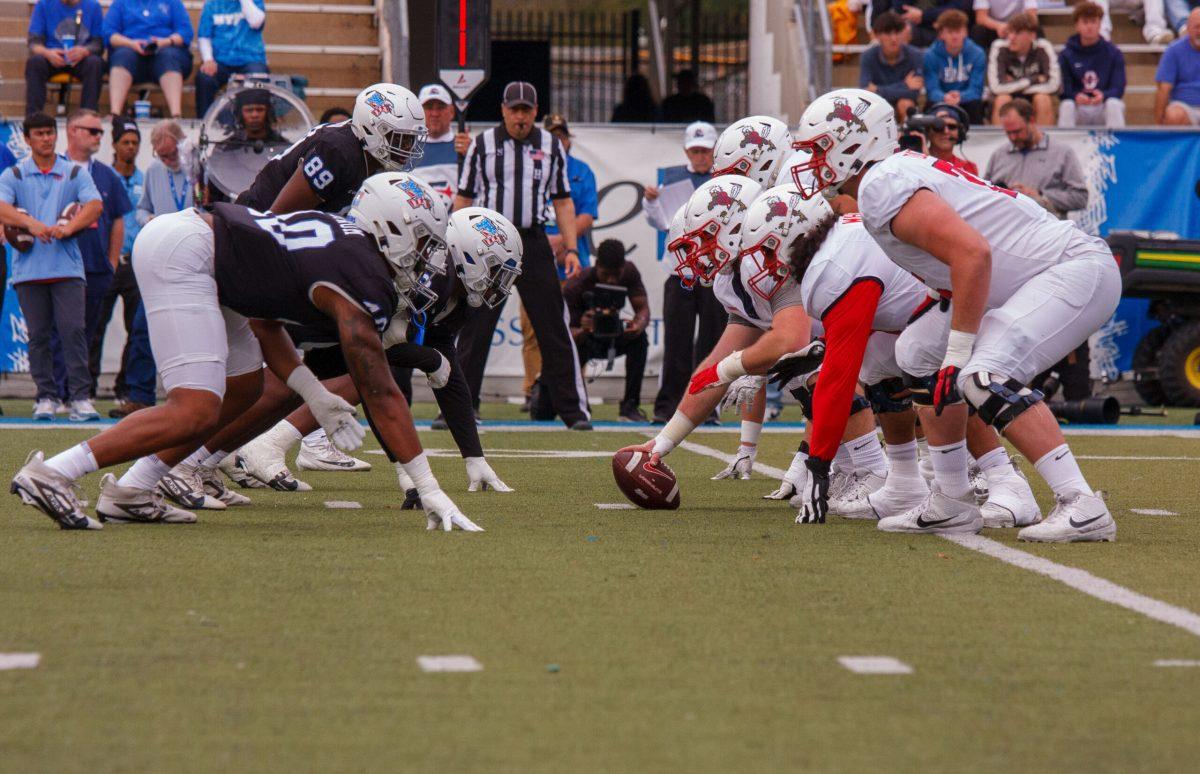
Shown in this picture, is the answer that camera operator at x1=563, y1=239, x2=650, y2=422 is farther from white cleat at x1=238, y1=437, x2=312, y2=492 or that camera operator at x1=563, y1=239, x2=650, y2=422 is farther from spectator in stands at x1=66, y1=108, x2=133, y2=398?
white cleat at x1=238, y1=437, x2=312, y2=492

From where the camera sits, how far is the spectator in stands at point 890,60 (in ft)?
49.4

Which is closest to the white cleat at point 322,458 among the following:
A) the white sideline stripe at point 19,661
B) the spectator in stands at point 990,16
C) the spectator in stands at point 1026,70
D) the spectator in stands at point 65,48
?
the white sideline stripe at point 19,661

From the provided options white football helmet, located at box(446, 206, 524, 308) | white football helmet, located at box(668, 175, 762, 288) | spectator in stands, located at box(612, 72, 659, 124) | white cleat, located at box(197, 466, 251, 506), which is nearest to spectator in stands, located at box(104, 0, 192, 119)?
spectator in stands, located at box(612, 72, 659, 124)

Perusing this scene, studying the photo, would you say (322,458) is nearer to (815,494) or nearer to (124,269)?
(815,494)

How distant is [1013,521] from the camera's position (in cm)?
662

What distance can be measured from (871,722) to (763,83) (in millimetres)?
16735

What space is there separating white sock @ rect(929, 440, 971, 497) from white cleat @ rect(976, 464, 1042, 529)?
245mm

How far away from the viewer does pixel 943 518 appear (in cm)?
636

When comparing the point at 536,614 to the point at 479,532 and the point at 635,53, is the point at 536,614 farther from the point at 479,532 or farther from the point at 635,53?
the point at 635,53

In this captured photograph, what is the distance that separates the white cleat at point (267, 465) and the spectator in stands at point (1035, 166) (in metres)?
6.94

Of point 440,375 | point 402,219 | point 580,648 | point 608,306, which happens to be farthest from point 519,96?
point 580,648

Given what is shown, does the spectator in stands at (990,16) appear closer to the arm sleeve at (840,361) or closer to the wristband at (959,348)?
the arm sleeve at (840,361)

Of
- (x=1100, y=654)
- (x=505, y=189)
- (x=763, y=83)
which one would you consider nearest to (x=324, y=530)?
(x=1100, y=654)

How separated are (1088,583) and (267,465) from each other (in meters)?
4.14
